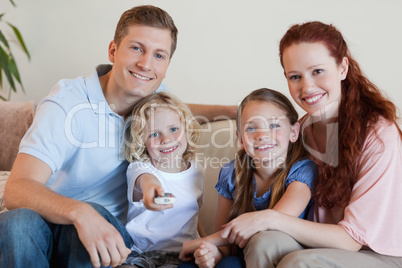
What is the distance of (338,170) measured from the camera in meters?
1.42

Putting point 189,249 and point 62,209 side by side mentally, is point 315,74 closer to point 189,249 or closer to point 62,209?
point 189,249

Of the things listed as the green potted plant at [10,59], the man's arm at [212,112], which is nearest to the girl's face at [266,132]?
the man's arm at [212,112]

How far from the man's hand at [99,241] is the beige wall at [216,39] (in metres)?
1.41

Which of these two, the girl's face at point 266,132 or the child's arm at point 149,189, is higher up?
the girl's face at point 266,132

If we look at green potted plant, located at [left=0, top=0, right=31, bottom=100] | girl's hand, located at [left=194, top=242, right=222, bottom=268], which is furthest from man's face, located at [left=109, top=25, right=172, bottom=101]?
green potted plant, located at [left=0, top=0, right=31, bottom=100]

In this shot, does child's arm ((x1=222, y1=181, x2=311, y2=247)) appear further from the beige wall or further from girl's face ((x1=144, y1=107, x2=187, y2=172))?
the beige wall

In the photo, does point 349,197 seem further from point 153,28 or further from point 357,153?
point 153,28

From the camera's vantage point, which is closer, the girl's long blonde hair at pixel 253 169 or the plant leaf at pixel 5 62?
the girl's long blonde hair at pixel 253 169

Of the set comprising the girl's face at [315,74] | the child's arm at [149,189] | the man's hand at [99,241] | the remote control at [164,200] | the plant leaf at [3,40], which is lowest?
the man's hand at [99,241]

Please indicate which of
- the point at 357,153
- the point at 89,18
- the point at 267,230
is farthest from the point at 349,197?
the point at 89,18

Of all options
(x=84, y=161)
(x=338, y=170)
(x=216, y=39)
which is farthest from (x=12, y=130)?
(x=338, y=170)

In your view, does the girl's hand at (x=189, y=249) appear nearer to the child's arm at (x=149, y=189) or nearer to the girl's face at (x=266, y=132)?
the child's arm at (x=149, y=189)

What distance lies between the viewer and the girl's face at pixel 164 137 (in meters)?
1.62

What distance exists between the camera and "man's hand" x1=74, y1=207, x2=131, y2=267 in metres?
1.22
